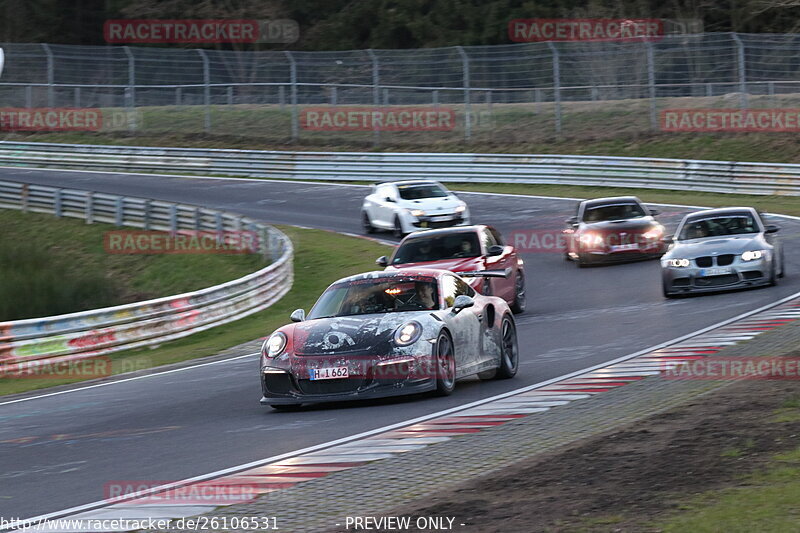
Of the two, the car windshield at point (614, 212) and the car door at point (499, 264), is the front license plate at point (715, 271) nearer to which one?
the car door at point (499, 264)

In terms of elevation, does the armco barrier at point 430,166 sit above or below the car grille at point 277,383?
above

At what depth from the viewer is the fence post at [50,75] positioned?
159 feet

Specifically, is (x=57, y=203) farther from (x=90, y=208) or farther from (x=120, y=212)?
(x=120, y=212)

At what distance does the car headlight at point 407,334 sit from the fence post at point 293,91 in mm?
34821

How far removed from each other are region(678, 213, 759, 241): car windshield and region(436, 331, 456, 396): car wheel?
8.94m

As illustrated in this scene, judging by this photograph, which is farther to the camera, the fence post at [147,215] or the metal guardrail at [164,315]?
the fence post at [147,215]

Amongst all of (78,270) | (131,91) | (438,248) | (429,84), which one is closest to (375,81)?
(429,84)

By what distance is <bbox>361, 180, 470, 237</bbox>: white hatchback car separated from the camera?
28469mm

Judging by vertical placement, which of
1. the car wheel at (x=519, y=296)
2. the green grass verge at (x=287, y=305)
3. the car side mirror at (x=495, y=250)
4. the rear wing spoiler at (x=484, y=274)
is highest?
the car side mirror at (x=495, y=250)

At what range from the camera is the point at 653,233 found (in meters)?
23.7

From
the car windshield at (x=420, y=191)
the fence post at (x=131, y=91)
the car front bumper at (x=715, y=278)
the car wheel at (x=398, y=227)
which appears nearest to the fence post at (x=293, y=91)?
the fence post at (x=131, y=91)

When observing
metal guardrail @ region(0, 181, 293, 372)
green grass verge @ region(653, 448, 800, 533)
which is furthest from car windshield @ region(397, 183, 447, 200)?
green grass verge @ region(653, 448, 800, 533)

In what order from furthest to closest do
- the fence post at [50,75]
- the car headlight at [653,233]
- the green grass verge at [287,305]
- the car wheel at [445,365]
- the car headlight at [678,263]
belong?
Result: the fence post at [50,75] → the car headlight at [653,233] → the car headlight at [678,263] → the green grass verge at [287,305] → the car wheel at [445,365]

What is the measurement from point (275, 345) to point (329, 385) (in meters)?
0.68
